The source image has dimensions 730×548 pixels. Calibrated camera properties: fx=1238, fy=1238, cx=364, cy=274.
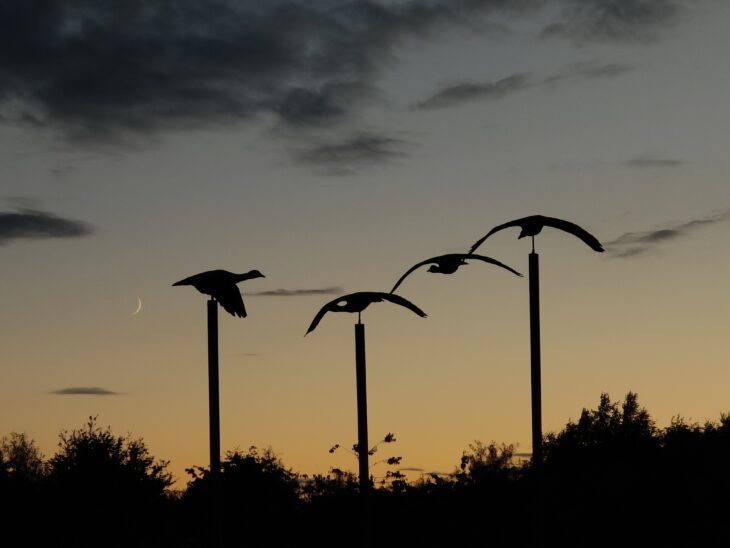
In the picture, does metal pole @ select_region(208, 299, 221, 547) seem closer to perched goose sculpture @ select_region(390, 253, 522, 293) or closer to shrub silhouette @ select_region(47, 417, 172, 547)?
perched goose sculpture @ select_region(390, 253, 522, 293)

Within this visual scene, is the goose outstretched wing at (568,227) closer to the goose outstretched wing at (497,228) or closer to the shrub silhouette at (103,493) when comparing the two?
the goose outstretched wing at (497,228)

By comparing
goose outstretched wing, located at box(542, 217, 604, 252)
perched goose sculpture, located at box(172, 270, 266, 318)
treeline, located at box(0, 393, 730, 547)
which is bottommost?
treeline, located at box(0, 393, 730, 547)

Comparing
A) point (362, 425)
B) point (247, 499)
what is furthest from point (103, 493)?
point (362, 425)

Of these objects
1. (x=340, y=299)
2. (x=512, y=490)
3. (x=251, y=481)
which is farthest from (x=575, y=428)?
(x=340, y=299)

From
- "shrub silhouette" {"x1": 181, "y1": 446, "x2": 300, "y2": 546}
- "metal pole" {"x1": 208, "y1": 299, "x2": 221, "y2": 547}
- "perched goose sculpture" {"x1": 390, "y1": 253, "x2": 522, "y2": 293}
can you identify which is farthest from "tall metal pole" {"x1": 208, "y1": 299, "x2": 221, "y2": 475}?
"shrub silhouette" {"x1": 181, "y1": 446, "x2": 300, "y2": 546}

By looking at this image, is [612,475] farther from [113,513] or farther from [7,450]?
[7,450]

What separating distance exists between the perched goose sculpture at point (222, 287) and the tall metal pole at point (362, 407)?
12.0ft

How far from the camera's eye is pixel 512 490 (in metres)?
47.2

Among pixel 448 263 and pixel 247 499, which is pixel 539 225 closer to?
pixel 448 263

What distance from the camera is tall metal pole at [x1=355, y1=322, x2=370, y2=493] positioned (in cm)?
2122

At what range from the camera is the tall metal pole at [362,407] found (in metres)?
21.2

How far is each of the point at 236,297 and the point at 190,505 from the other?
50927 mm

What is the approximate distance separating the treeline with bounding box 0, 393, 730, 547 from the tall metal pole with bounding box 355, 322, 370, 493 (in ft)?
2.34

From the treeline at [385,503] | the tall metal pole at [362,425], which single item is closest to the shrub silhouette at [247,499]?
the treeline at [385,503]
